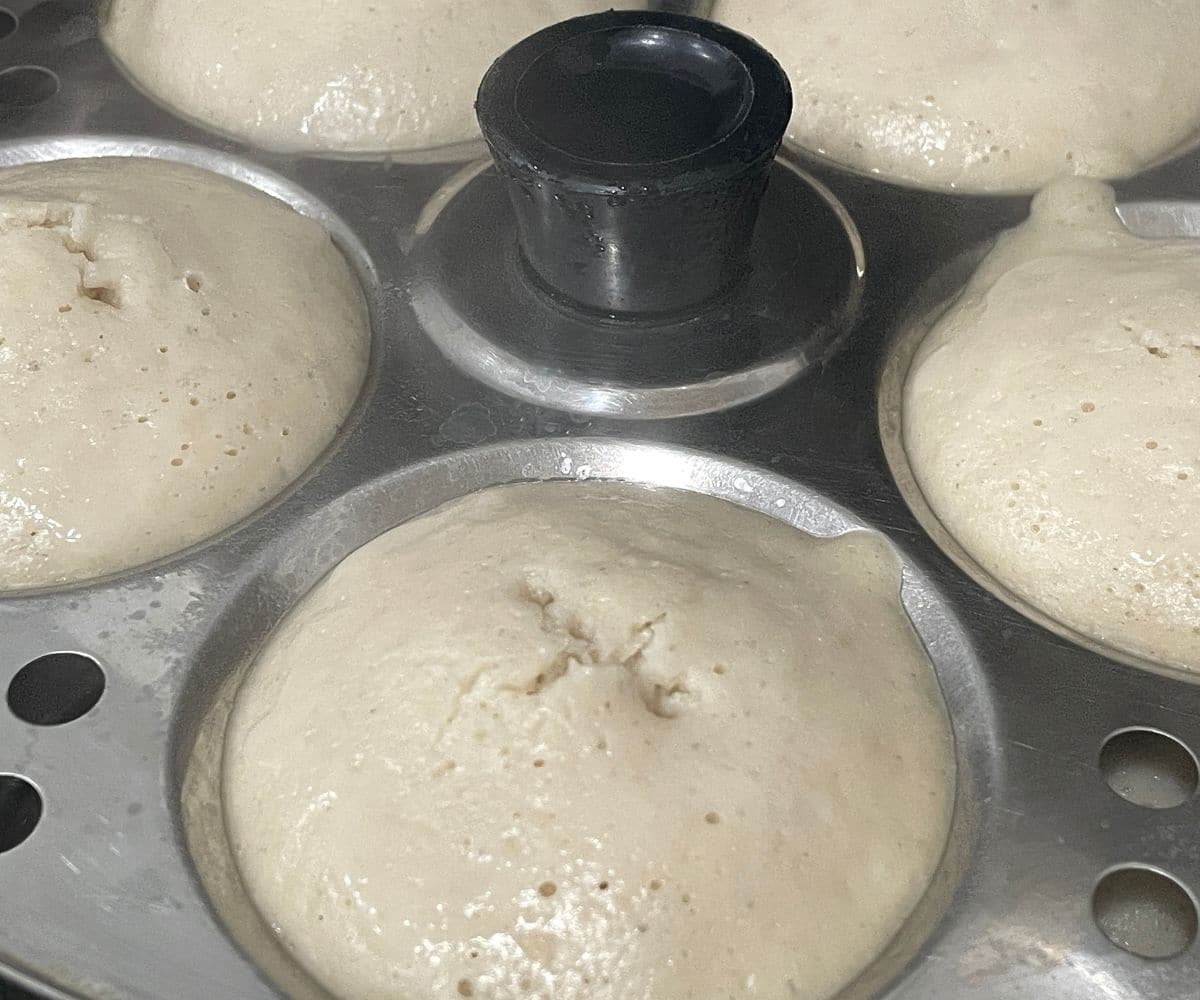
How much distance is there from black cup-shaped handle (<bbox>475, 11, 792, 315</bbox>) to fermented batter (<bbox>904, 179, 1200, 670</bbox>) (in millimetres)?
323

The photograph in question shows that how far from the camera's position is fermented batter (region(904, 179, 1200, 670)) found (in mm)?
1354

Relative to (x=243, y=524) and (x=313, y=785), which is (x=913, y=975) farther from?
(x=243, y=524)

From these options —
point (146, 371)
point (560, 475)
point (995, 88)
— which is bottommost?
point (560, 475)

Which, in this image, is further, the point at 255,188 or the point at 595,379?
the point at 255,188

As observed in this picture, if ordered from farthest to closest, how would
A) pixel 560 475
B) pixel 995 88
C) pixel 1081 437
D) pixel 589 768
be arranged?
1. pixel 995 88
2. pixel 560 475
3. pixel 1081 437
4. pixel 589 768

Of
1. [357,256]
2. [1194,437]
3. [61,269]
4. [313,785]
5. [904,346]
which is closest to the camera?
[313,785]

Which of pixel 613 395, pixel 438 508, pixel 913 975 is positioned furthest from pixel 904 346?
pixel 913 975

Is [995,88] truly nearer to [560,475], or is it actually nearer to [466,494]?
[560,475]

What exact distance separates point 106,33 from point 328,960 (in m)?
1.61

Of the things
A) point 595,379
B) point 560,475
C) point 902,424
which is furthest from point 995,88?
point 560,475

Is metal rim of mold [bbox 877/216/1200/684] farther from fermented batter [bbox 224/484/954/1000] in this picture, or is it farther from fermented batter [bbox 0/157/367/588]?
fermented batter [bbox 0/157/367/588]

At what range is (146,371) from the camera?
148 centimetres

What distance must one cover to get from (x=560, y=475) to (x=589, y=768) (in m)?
0.47

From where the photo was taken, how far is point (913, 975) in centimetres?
110
